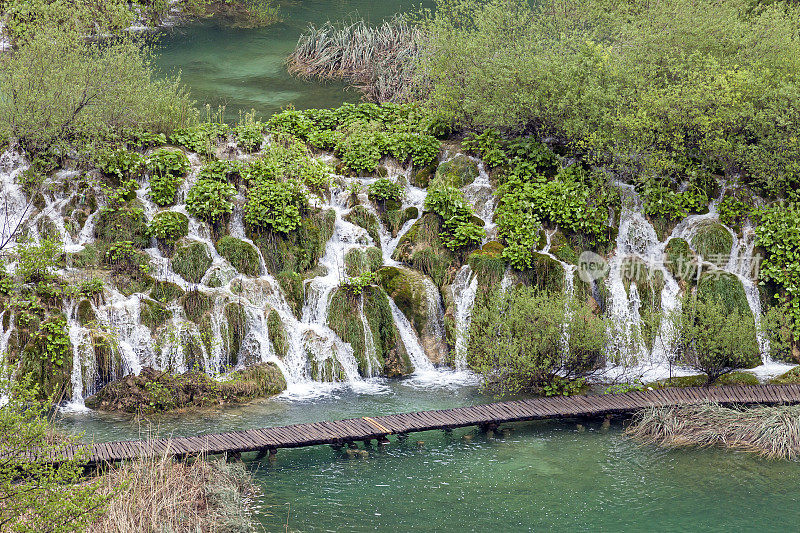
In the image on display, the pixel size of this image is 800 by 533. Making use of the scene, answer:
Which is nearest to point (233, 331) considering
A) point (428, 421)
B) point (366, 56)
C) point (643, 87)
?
point (428, 421)

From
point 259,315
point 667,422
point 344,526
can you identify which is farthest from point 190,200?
point 667,422

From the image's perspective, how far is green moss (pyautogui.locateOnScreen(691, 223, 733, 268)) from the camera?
66.7 ft

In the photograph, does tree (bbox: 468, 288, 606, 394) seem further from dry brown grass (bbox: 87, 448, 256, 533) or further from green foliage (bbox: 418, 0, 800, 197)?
dry brown grass (bbox: 87, 448, 256, 533)

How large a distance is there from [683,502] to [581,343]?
4.18m

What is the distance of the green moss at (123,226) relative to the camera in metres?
19.5

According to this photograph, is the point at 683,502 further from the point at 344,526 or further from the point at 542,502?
the point at 344,526

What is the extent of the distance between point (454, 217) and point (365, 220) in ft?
6.30

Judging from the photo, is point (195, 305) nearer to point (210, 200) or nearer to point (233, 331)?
point (233, 331)

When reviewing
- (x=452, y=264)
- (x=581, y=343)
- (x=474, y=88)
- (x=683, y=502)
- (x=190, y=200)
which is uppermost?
(x=474, y=88)

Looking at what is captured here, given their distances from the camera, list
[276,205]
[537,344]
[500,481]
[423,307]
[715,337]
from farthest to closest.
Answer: [276,205] < [423,307] < [715,337] < [537,344] < [500,481]

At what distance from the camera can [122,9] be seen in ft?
Result: 93.1

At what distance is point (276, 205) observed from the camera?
2023cm

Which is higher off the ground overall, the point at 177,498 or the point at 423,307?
the point at 423,307

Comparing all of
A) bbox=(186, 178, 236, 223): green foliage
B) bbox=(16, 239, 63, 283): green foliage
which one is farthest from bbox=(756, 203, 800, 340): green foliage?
bbox=(16, 239, 63, 283): green foliage
